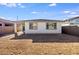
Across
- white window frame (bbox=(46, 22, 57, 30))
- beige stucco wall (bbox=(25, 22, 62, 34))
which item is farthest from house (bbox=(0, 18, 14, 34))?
white window frame (bbox=(46, 22, 57, 30))

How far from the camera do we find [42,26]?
46.7 feet

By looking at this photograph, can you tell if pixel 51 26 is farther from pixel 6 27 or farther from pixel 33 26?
pixel 6 27

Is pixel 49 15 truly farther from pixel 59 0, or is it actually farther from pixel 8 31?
pixel 59 0

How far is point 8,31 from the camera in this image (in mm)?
14766

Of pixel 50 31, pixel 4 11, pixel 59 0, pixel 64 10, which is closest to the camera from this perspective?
pixel 59 0

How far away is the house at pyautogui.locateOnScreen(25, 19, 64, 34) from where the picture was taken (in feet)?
46.2

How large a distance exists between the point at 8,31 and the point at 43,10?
151 inches

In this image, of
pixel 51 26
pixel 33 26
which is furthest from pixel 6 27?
pixel 51 26

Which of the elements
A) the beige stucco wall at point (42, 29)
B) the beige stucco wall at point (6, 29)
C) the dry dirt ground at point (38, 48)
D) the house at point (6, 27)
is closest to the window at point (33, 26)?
the beige stucco wall at point (42, 29)

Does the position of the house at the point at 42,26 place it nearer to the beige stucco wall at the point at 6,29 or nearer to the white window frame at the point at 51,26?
the white window frame at the point at 51,26

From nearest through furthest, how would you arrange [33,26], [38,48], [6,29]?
1. [38,48]
2. [33,26]
3. [6,29]

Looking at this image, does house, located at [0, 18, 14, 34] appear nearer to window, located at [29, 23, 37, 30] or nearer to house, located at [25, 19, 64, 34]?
house, located at [25, 19, 64, 34]
